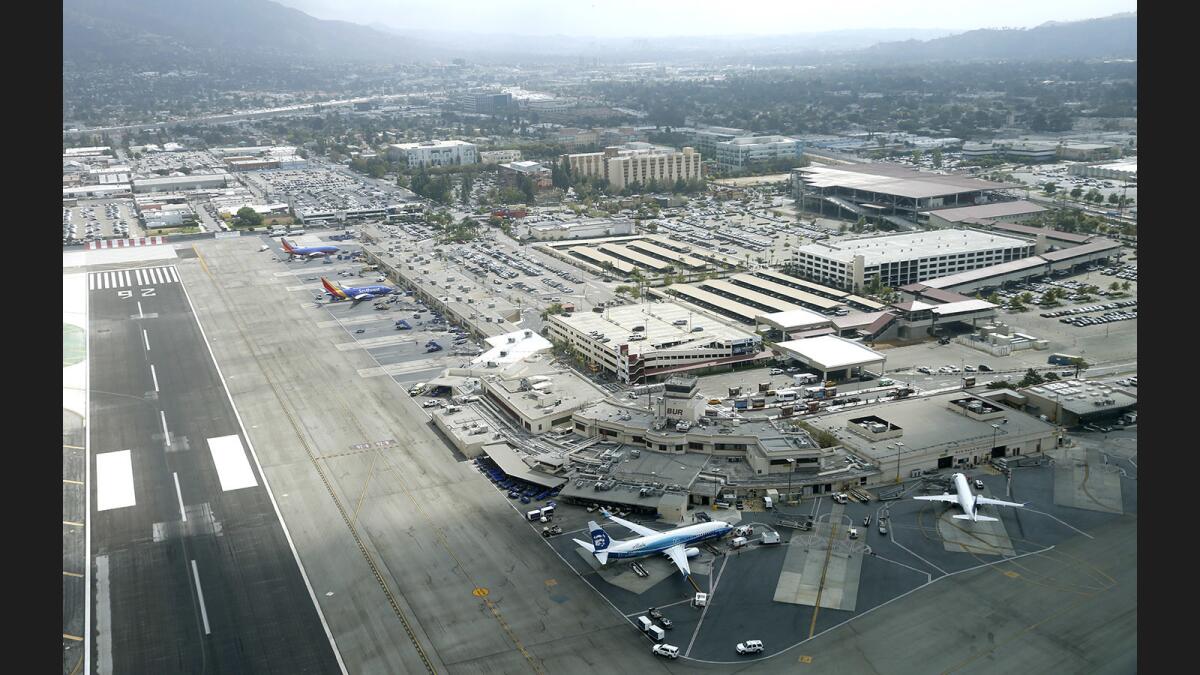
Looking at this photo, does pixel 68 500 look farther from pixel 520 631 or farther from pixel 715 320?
pixel 715 320

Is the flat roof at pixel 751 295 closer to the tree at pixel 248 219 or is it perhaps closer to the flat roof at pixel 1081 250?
the flat roof at pixel 1081 250

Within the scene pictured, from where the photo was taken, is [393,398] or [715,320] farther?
[715,320]

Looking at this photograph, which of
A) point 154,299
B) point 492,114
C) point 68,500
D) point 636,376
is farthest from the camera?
point 492,114

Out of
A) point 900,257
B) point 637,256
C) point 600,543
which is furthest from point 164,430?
point 900,257

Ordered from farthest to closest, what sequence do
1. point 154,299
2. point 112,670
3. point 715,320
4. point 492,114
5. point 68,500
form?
point 492,114 → point 154,299 → point 715,320 → point 68,500 → point 112,670

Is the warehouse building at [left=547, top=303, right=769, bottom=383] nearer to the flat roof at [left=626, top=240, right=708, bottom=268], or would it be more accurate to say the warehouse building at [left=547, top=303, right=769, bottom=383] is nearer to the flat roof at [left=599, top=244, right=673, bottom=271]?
the flat roof at [left=599, top=244, right=673, bottom=271]

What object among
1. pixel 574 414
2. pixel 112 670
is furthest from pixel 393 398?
pixel 112 670

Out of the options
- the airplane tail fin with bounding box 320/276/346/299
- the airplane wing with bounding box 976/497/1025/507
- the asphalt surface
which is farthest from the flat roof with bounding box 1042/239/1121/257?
the asphalt surface
